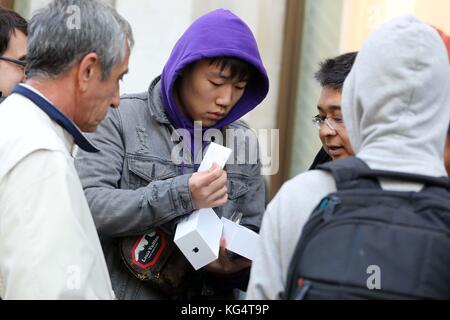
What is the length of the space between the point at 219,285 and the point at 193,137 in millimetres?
597

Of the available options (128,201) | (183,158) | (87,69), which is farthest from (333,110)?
(87,69)

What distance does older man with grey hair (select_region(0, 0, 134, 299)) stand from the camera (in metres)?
2.57

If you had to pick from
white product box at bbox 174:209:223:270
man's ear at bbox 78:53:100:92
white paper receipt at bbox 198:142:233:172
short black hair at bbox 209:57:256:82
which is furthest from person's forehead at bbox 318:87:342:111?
man's ear at bbox 78:53:100:92

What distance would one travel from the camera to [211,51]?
3.72m

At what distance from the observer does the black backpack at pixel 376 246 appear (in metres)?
2.31

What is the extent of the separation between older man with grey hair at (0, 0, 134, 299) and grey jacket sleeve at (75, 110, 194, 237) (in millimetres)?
448

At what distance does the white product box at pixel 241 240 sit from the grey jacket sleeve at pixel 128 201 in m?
0.22

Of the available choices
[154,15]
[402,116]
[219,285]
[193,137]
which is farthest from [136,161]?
[154,15]

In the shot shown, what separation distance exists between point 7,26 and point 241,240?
4.98 feet

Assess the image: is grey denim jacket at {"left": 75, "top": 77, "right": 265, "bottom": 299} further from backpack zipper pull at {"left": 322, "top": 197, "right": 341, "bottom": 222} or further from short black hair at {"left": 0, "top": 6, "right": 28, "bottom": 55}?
backpack zipper pull at {"left": 322, "top": 197, "right": 341, "bottom": 222}

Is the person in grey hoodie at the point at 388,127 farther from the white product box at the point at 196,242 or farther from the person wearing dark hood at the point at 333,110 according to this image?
the person wearing dark hood at the point at 333,110

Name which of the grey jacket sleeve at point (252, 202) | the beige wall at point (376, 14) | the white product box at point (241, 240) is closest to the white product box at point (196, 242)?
the white product box at point (241, 240)

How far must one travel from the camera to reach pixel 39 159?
264 centimetres
